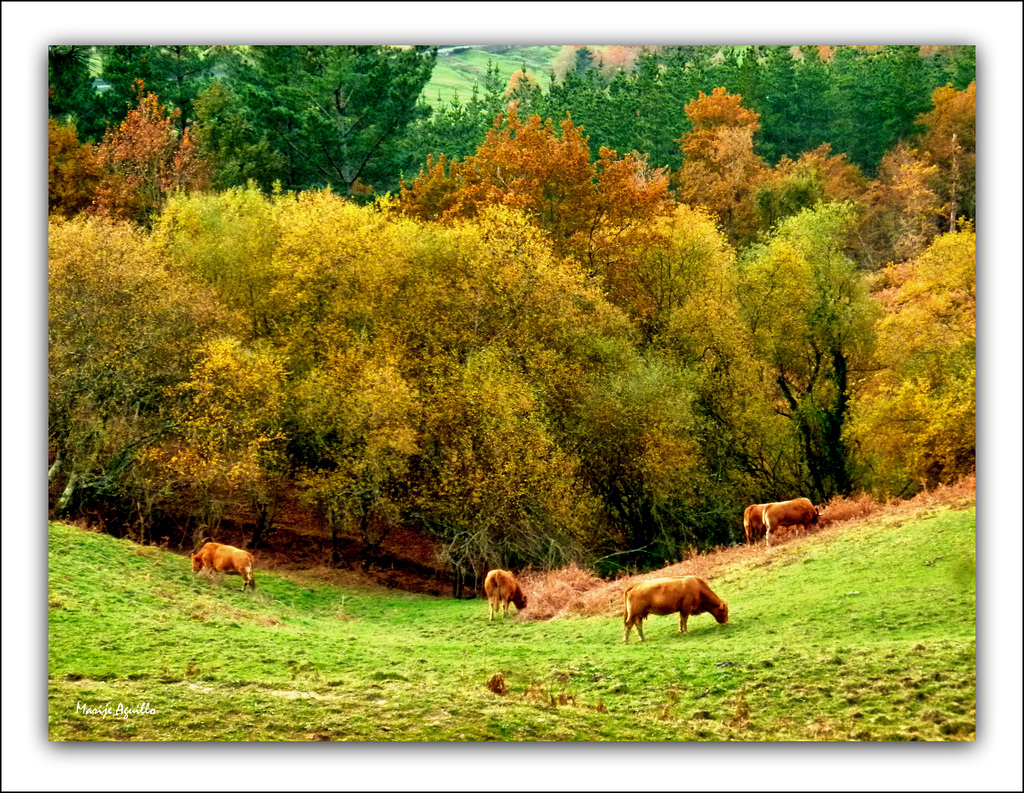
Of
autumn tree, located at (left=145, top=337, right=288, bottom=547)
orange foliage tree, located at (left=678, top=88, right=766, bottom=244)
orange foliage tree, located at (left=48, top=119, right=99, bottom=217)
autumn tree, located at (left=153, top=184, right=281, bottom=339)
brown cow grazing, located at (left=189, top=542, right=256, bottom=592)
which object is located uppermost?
orange foliage tree, located at (left=678, top=88, right=766, bottom=244)

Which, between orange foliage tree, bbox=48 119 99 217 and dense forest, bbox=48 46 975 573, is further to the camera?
dense forest, bbox=48 46 975 573

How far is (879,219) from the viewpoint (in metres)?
31.1

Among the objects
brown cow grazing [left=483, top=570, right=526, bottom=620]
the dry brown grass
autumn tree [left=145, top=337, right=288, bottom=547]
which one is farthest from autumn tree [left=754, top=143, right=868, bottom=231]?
autumn tree [left=145, top=337, right=288, bottom=547]

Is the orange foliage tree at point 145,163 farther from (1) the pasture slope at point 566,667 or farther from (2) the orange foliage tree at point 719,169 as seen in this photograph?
(2) the orange foliage tree at point 719,169

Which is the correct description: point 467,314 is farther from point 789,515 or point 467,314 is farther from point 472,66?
point 789,515

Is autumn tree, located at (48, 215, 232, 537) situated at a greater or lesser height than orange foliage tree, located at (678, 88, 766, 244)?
lesser

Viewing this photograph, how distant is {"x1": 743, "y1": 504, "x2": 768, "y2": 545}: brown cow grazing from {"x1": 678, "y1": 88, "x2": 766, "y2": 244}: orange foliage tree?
20878 millimetres

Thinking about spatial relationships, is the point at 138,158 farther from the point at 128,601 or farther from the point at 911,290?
the point at 911,290

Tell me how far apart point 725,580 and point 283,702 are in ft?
36.7

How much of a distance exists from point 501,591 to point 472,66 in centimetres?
1311

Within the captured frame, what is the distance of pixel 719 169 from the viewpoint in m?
50.2

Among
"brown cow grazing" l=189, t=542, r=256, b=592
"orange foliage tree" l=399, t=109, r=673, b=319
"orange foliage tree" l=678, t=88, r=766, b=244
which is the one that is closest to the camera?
"brown cow grazing" l=189, t=542, r=256, b=592

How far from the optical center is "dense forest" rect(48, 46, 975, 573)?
27.8 m

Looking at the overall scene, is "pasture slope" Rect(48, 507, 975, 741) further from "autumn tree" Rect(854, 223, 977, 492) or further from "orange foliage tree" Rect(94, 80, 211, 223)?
"orange foliage tree" Rect(94, 80, 211, 223)
